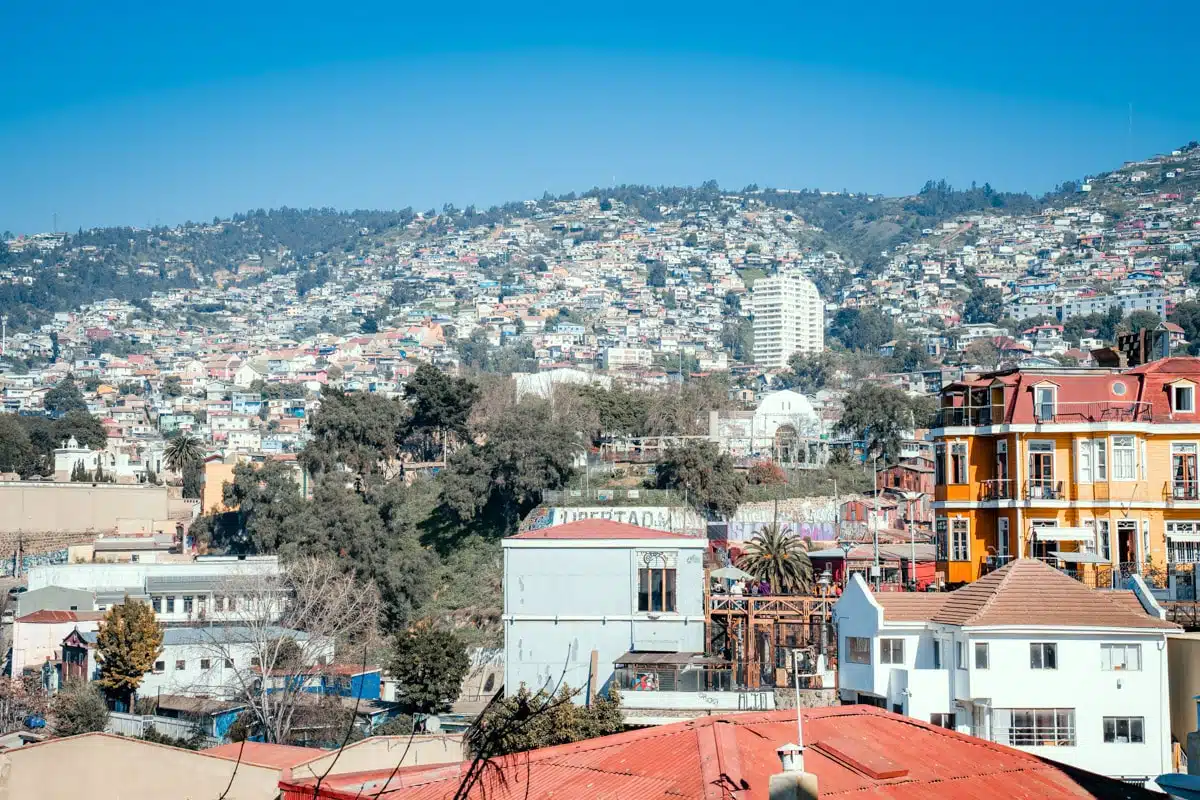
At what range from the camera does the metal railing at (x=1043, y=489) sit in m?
28.1

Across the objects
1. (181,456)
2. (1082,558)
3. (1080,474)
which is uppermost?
(181,456)

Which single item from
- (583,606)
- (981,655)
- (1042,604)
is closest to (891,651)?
(981,655)

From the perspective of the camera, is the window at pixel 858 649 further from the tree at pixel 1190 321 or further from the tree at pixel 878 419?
the tree at pixel 1190 321

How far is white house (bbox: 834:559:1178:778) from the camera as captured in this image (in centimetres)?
Result: 2175

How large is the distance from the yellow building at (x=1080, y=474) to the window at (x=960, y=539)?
19 millimetres

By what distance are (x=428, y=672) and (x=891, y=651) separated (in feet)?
63.5

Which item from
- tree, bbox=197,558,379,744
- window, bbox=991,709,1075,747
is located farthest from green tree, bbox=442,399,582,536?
window, bbox=991,709,1075,747

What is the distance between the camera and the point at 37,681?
4628cm

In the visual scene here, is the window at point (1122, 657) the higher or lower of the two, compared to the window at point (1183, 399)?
lower

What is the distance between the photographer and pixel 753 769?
14320 millimetres

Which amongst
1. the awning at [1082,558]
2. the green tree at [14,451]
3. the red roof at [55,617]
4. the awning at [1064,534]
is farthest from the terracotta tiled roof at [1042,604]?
the green tree at [14,451]

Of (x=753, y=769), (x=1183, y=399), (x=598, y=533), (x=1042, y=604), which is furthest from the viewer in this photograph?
(x=598, y=533)

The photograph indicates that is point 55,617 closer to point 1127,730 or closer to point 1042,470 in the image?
point 1042,470

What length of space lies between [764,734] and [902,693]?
8553 millimetres
